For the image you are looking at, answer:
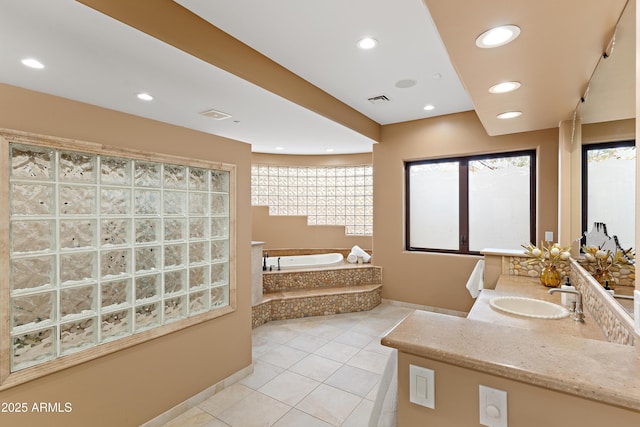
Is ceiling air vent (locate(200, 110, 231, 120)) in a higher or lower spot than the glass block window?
higher

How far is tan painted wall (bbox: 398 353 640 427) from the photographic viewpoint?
743 millimetres

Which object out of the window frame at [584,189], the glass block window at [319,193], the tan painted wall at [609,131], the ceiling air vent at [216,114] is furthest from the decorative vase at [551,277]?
the ceiling air vent at [216,114]

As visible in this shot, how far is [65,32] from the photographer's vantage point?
199 cm

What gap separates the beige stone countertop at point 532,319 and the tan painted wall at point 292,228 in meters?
3.92

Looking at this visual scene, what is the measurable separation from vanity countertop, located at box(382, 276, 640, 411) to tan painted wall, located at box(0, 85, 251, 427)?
1.78 m

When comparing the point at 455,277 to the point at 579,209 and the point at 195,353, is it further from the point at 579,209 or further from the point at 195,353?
the point at 195,353

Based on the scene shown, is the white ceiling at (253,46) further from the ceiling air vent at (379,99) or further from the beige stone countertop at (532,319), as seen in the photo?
the beige stone countertop at (532,319)

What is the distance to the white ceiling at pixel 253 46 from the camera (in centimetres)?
203

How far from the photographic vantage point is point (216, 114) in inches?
147

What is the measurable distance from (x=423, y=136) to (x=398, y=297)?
8.06 ft

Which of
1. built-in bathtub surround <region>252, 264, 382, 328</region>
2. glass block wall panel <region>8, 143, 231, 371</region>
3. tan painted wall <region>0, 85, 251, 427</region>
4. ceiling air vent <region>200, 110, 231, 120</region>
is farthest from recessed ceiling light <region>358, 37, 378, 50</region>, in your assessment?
built-in bathtub surround <region>252, 264, 382, 328</region>

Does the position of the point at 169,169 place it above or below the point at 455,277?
above

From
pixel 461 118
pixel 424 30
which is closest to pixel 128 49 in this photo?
pixel 424 30

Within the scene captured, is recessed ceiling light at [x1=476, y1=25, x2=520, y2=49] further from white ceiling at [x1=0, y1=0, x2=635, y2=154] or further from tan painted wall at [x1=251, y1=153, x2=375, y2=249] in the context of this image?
tan painted wall at [x1=251, y1=153, x2=375, y2=249]
